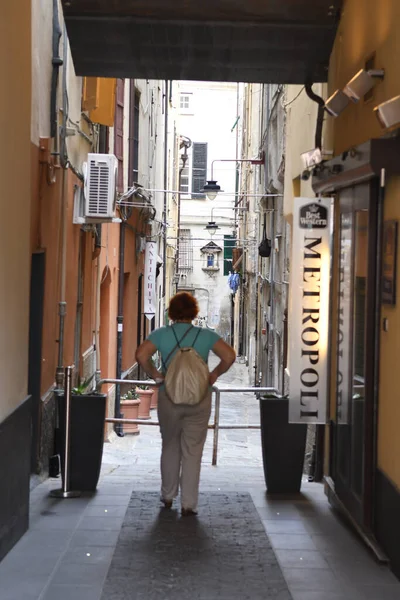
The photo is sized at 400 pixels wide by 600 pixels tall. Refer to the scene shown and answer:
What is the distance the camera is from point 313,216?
8031 mm

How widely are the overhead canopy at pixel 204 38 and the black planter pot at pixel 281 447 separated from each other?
131 inches

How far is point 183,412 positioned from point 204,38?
360 centimetres

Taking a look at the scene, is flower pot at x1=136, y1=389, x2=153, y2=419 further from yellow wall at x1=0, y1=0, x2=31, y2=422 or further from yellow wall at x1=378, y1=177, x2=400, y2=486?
yellow wall at x1=378, y1=177, x2=400, y2=486

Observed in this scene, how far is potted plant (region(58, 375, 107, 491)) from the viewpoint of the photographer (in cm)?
848

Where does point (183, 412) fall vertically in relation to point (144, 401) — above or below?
above

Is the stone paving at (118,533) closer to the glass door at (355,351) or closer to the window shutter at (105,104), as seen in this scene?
the glass door at (355,351)

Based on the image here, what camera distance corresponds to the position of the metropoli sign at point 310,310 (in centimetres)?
804

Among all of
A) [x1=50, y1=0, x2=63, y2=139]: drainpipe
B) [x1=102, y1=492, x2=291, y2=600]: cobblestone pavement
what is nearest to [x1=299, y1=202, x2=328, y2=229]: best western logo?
[x1=102, y1=492, x2=291, y2=600]: cobblestone pavement

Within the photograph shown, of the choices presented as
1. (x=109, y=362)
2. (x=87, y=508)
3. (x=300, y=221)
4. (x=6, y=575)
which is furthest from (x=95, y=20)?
(x=109, y=362)

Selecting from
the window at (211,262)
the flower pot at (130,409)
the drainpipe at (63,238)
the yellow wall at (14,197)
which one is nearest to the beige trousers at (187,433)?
the yellow wall at (14,197)

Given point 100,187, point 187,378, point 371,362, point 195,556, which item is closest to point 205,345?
point 187,378

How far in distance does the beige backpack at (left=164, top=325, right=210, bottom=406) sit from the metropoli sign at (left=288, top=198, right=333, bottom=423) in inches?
32.7

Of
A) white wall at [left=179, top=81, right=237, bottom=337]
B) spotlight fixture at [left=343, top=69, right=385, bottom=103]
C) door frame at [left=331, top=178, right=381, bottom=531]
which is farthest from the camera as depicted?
white wall at [left=179, top=81, right=237, bottom=337]

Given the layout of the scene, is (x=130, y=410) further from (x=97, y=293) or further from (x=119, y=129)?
(x=119, y=129)
